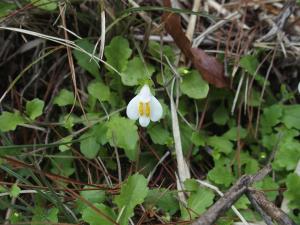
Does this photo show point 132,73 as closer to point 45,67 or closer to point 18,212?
point 45,67

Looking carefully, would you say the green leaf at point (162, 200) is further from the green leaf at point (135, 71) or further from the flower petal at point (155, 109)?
the green leaf at point (135, 71)

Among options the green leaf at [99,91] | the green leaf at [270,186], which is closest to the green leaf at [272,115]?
the green leaf at [270,186]

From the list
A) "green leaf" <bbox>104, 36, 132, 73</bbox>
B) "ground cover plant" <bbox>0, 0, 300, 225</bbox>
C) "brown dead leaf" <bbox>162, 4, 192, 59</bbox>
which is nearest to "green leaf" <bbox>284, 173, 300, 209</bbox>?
"ground cover plant" <bbox>0, 0, 300, 225</bbox>

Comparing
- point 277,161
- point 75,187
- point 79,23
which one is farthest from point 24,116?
point 277,161

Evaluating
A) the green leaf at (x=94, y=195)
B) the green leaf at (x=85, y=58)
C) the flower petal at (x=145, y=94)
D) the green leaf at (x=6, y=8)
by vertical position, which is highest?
the green leaf at (x=6, y=8)

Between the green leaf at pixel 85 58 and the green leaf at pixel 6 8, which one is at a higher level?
the green leaf at pixel 6 8

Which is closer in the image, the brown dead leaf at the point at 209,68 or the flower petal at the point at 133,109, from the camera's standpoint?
the flower petal at the point at 133,109

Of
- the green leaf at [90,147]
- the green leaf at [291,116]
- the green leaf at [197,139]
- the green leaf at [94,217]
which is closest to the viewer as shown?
the green leaf at [94,217]

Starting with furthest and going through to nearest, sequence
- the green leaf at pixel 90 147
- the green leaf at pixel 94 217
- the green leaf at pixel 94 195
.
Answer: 1. the green leaf at pixel 90 147
2. the green leaf at pixel 94 195
3. the green leaf at pixel 94 217
